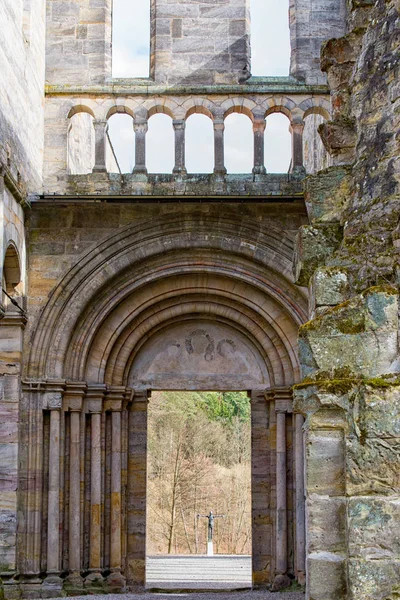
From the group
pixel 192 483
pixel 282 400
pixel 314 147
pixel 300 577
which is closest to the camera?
pixel 300 577

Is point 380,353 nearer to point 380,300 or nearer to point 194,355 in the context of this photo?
point 380,300

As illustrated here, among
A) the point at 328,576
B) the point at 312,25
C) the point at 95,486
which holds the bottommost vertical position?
the point at 328,576

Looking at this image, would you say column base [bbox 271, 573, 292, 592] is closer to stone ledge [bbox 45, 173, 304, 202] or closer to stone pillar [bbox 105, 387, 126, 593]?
stone pillar [bbox 105, 387, 126, 593]

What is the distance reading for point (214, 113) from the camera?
40.7 feet

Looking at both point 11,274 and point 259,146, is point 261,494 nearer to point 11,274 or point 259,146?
point 11,274

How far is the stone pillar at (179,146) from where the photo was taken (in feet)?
40.1

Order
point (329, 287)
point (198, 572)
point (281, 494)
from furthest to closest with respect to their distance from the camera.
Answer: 1. point (198, 572)
2. point (281, 494)
3. point (329, 287)

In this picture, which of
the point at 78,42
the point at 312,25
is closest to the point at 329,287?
the point at 312,25

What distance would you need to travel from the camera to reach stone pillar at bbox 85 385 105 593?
38.7ft

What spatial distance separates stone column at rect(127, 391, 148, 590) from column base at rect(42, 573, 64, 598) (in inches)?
43.8

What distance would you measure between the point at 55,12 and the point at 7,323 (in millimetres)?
4141

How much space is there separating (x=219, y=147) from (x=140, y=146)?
0.97 metres

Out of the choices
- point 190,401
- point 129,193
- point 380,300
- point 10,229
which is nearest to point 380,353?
point 380,300

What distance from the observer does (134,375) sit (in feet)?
42.1
